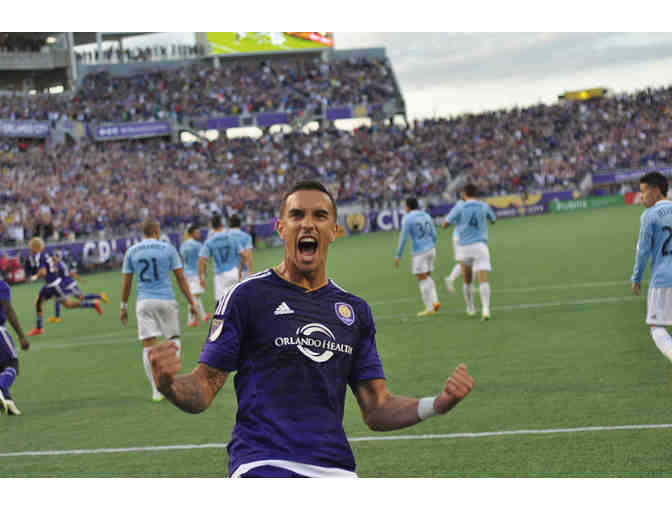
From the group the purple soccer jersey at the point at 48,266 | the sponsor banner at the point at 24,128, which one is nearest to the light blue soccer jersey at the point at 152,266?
the purple soccer jersey at the point at 48,266

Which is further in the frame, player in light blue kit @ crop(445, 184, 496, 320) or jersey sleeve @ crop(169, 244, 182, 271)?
player in light blue kit @ crop(445, 184, 496, 320)

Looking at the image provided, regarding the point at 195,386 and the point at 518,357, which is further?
the point at 518,357

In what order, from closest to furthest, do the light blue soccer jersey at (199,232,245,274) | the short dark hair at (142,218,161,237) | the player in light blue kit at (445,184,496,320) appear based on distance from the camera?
the short dark hair at (142,218,161,237) → the player in light blue kit at (445,184,496,320) → the light blue soccer jersey at (199,232,245,274)

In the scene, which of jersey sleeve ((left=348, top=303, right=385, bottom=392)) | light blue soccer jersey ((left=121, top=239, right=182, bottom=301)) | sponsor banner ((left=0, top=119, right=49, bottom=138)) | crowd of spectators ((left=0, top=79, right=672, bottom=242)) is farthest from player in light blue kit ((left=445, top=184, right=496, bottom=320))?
sponsor banner ((left=0, top=119, right=49, bottom=138))

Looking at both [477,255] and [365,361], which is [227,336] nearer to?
[365,361]

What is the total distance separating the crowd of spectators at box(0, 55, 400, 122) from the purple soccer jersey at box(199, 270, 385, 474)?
164ft

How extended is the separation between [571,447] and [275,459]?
12.5 feet

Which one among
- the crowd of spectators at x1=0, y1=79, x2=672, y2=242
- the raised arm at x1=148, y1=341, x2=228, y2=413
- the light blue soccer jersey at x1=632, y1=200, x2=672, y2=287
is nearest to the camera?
the raised arm at x1=148, y1=341, x2=228, y2=413

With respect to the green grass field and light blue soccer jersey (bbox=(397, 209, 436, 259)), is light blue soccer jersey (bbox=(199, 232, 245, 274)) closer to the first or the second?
the green grass field

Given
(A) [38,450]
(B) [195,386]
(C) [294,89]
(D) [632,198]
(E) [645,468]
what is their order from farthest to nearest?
1. (C) [294,89]
2. (D) [632,198]
3. (A) [38,450]
4. (E) [645,468]
5. (B) [195,386]

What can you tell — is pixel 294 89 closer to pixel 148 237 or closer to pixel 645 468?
pixel 148 237

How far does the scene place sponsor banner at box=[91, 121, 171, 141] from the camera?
167 feet

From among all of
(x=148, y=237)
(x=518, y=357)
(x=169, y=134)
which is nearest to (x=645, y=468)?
(x=518, y=357)

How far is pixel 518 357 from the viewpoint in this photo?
1033 cm
